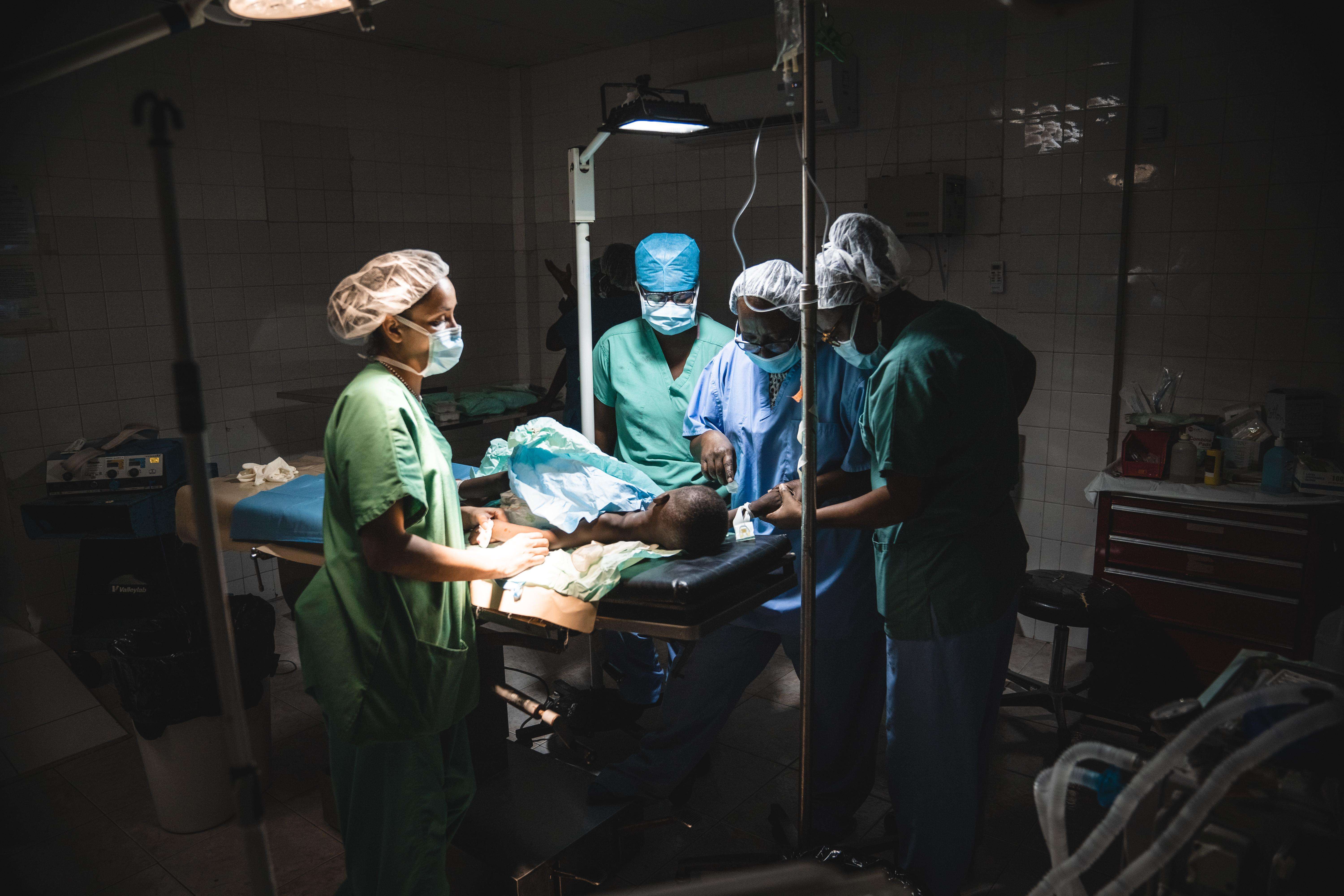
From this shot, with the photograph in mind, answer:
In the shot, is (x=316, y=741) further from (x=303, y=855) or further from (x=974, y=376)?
(x=974, y=376)

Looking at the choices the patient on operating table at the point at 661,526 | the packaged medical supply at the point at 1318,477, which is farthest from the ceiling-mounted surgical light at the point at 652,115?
the packaged medical supply at the point at 1318,477

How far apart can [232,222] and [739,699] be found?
3449 millimetres

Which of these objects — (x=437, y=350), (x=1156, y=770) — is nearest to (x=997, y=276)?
(x=437, y=350)

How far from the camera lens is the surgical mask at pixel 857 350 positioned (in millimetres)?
2113

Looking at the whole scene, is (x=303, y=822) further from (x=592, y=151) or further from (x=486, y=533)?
(x=592, y=151)

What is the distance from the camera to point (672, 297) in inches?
120

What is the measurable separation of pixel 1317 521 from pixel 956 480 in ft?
5.99

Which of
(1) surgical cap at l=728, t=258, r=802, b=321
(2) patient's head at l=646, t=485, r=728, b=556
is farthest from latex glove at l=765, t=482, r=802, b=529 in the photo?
(1) surgical cap at l=728, t=258, r=802, b=321

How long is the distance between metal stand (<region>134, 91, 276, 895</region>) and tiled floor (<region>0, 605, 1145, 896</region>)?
5.08ft

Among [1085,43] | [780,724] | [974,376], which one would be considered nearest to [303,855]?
[780,724]

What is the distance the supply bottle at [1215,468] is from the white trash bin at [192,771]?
11.0ft

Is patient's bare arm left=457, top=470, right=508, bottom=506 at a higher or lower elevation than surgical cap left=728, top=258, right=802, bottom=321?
lower

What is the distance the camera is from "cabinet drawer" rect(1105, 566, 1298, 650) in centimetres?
305

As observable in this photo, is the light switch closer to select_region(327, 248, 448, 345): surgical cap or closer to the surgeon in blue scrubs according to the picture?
the surgeon in blue scrubs
